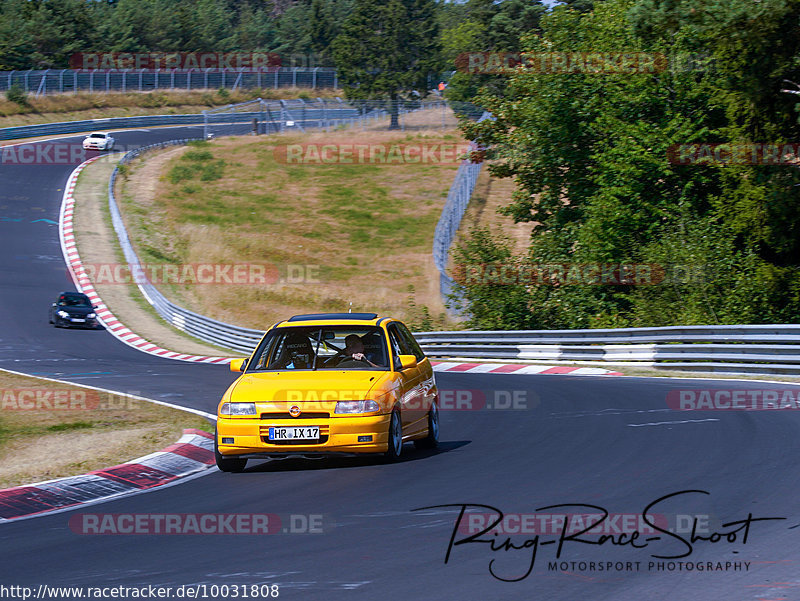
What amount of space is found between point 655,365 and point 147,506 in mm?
15919

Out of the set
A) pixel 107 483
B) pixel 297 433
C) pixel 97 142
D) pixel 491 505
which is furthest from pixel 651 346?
pixel 97 142

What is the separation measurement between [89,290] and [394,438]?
33091 millimetres

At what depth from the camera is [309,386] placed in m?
10.1

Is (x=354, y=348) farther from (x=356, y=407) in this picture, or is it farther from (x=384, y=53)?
(x=384, y=53)

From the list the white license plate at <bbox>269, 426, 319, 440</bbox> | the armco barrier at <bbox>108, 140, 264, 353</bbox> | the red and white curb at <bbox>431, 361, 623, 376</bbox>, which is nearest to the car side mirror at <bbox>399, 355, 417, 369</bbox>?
the white license plate at <bbox>269, 426, 319, 440</bbox>

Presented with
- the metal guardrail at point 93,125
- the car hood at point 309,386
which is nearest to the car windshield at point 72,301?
the car hood at point 309,386

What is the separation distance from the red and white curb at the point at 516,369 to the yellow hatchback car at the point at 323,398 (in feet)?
37.9

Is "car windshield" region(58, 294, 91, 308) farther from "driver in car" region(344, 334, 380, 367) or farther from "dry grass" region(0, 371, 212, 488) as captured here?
"driver in car" region(344, 334, 380, 367)

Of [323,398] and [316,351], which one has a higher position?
[316,351]

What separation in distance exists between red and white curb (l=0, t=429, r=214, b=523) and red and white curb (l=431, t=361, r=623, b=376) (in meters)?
12.0

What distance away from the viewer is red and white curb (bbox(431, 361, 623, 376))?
22.4 m

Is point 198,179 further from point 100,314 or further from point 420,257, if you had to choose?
point 100,314

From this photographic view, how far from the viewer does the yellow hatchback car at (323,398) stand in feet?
32.2

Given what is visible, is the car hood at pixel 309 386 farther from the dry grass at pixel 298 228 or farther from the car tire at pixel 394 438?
the dry grass at pixel 298 228
